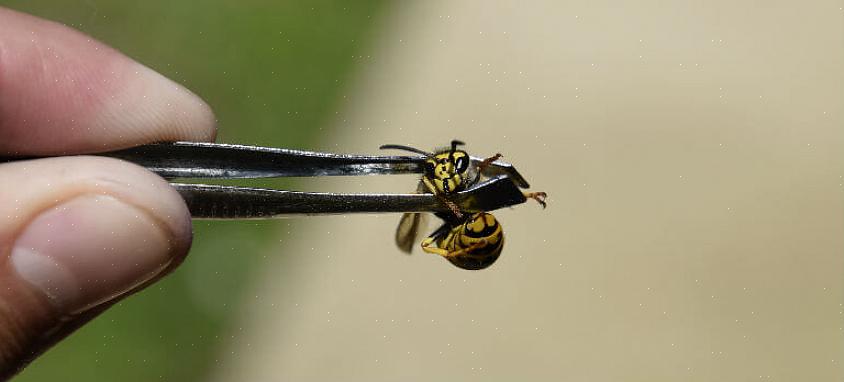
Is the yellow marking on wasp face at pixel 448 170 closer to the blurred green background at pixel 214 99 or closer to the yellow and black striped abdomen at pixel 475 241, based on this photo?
the yellow and black striped abdomen at pixel 475 241

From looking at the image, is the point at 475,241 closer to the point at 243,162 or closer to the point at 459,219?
the point at 459,219

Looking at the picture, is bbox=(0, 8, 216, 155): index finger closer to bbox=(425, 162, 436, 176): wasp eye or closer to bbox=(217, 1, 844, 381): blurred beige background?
bbox=(425, 162, 436, 176): wasp eye

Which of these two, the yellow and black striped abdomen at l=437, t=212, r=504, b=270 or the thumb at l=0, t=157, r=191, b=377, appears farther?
the yellow and black striped abdomen at l=437, t=212, r=504, b=270

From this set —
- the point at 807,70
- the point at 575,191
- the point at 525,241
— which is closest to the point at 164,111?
the point at 525,241

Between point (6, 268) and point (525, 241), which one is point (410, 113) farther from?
point (6, 268)

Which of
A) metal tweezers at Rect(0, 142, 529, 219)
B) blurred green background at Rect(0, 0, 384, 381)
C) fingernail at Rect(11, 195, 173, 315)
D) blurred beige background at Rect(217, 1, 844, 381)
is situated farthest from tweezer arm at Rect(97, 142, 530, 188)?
blurred green background at Rect(0, 0, 384, 381)

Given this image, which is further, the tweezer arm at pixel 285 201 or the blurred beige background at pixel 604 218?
the blurred beige background at pixel 604 218

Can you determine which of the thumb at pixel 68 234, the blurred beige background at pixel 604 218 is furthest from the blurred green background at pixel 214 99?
the thumb at pixel 68 234

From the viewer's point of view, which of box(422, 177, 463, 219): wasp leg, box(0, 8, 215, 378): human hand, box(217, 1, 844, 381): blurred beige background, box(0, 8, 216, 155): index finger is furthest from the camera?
box(217, 1, 844, 381): blurred beige background
